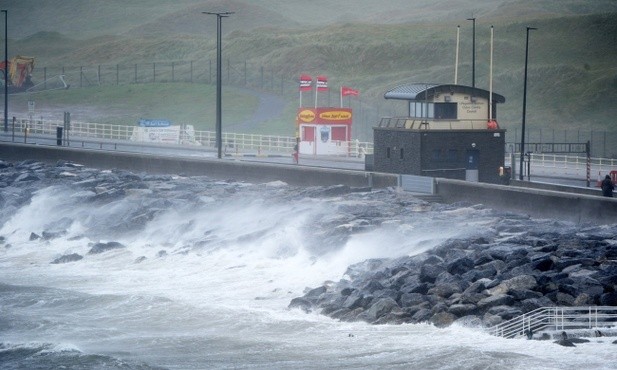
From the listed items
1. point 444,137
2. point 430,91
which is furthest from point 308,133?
point 444,137

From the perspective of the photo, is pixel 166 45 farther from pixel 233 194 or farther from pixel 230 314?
pixel 230 314

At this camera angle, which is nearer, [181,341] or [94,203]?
[181,341]

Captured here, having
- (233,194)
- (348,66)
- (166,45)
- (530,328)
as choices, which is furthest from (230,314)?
(166,45)

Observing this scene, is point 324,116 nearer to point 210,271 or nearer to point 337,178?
point 337,178

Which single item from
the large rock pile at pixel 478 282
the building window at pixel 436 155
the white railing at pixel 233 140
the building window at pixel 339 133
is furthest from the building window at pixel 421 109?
the building window at pixel 339 133

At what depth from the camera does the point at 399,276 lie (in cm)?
3091

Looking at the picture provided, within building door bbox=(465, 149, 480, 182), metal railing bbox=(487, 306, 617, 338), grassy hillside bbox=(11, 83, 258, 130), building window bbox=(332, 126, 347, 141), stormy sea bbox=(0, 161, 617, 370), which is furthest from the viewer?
grassy hillside bbox=(11, 83, 258, 130)

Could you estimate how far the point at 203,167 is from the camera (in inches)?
2191

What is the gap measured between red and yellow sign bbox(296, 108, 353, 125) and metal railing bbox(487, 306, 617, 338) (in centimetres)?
4007

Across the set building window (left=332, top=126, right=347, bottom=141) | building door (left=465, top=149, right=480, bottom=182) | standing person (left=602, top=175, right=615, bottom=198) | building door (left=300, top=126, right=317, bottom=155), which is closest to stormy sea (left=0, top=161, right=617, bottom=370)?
standing person (left=602, top=175, right=615, bottom=198)

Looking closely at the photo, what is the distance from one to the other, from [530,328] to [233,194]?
970 inches

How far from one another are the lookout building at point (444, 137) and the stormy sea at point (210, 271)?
2.08 metres

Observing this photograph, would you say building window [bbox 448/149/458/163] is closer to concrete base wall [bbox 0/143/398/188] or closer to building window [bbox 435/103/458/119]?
building window [bbox 435/103/458/119]

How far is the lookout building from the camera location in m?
46.2
